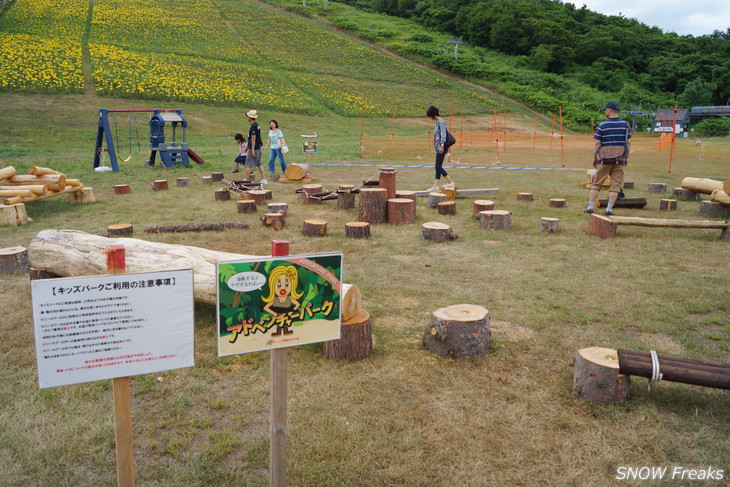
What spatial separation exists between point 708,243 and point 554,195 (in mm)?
4450

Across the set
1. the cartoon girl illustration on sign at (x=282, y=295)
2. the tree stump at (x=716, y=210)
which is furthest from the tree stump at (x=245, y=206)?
the tree stump at (x=716, y=210)

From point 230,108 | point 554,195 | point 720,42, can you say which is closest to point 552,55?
point 720,42

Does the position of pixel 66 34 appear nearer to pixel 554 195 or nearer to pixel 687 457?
pixel 554 195

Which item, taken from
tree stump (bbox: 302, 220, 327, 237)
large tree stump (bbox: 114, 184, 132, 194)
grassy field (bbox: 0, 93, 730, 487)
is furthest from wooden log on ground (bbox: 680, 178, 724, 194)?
large tree stump (bbox: 114, 184, 132, 194)

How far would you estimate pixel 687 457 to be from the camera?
9.97ft

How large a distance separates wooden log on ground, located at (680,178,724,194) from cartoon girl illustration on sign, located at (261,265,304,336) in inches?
445

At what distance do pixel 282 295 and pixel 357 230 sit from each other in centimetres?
557

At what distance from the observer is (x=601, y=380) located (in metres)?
3.56

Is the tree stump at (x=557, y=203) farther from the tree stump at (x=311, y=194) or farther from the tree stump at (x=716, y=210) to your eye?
the tree stump at (x=311, y=194)

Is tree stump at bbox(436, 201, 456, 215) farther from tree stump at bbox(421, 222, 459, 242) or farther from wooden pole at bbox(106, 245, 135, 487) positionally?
wooden pole at bbox(106, 245, 135, 487)

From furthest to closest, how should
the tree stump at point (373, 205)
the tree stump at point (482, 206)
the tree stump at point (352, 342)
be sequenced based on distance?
the tree stump at point (482, 206)
the tree stump at point (373, 205)
the tree stump at point (352, 342)

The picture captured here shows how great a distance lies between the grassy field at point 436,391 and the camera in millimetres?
3012

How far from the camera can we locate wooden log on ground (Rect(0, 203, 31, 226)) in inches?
337

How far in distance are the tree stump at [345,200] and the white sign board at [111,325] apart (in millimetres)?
7975
